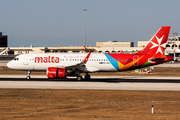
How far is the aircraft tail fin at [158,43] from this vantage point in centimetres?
4262

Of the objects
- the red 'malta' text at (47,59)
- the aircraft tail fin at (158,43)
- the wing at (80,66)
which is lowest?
the wing at (80,66)

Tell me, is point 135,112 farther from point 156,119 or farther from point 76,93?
point 76,93

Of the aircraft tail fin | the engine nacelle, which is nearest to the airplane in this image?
the aircraft tail fin

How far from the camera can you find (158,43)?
4281 centimetres

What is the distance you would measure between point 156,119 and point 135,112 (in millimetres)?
2274

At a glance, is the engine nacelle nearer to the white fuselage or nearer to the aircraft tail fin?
the white fuselage

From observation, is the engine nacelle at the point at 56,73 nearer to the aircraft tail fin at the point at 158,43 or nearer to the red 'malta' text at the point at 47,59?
the red 'malta' text at the point at 47,59

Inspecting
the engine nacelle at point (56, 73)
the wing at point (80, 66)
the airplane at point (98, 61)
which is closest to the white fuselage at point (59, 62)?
the airplane at point (98, 61)

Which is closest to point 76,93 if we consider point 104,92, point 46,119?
point 104,92

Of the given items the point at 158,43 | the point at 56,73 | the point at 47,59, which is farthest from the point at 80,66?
the point at 158,43

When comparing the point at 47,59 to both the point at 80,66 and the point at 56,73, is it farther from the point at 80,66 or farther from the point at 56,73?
the point at 80,66

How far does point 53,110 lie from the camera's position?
67.1ft

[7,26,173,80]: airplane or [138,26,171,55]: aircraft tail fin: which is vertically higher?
[138,26,171,55]: aircraft tail fin

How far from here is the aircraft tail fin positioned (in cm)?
4262
